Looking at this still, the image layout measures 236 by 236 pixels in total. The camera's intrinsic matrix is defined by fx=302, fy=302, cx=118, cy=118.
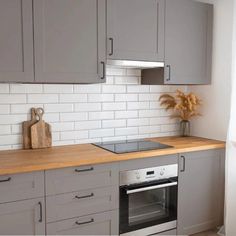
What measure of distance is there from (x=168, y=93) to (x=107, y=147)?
1.03 meters

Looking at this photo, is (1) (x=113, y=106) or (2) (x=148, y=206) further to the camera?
(1) (x=113, y=106)

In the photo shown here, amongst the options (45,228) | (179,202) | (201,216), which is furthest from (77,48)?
(201,216)

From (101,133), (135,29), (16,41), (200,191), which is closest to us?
(16,41)

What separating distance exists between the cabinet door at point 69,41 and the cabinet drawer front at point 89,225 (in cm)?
104

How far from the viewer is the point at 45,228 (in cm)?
210

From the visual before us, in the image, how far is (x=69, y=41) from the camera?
90.8 inches

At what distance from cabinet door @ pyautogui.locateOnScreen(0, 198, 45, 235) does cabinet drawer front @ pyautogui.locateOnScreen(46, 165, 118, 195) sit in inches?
5.2

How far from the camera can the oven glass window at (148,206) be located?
8.21ft

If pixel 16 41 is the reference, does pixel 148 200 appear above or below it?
below

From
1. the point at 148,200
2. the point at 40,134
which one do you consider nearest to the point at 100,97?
the point at 40,134

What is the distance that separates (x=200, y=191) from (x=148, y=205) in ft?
1.75

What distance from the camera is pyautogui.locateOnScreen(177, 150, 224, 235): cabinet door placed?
2.68 m

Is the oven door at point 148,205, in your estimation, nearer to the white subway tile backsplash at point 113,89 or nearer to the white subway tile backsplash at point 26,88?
the white subway tile backsplash at point 113,89

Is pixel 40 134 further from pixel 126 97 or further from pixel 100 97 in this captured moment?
pixel 126 97
